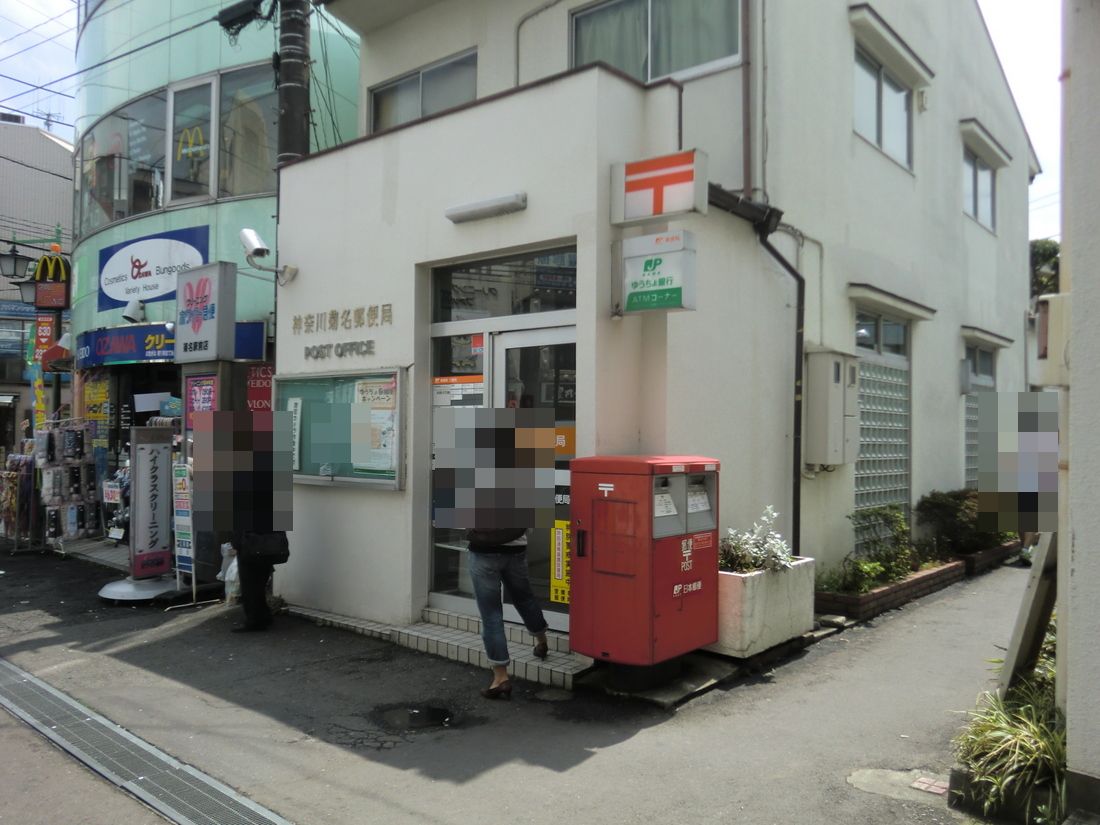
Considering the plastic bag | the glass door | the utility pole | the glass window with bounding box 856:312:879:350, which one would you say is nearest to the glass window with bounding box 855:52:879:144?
the glass window with bounding box 856:312:879:350

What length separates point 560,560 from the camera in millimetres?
6637

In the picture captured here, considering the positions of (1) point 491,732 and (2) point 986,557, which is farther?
(2) point 986,557

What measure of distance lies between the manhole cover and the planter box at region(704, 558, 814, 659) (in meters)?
2.08

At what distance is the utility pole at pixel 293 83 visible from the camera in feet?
31.1

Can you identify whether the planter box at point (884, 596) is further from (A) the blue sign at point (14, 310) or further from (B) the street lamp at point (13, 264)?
(A) the blue sign at point (14, 310)

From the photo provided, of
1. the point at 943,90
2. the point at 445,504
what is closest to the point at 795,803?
the point at 445,504

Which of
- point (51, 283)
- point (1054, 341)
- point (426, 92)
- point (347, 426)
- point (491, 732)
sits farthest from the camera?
point (51, 283)

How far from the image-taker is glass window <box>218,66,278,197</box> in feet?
41.5

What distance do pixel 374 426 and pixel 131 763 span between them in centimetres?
363

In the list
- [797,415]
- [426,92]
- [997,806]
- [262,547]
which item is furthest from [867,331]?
[262,547]

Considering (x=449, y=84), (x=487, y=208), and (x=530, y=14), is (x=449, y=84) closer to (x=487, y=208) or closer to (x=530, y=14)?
(x=530, y=14)

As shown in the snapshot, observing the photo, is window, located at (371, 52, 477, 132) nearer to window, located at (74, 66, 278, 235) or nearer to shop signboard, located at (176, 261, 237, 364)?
window, located at (74, 66, 278, 235)

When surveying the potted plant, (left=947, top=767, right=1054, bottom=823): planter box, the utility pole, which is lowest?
(left=947, top=767, right=1054, bottom=823): planter box

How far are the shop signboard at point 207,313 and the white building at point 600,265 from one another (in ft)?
2.88
